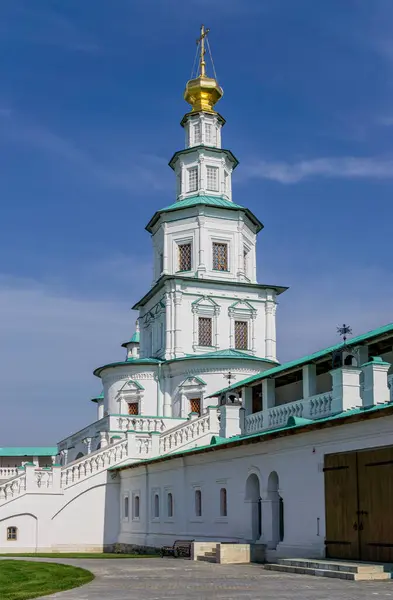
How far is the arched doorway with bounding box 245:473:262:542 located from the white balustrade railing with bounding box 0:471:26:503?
1238 cm

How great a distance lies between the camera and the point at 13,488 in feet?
107

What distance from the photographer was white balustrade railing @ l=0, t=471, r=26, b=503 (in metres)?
32.3

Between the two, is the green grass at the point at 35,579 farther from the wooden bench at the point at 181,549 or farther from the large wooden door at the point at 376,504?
the large wooden door at the point at 376,504

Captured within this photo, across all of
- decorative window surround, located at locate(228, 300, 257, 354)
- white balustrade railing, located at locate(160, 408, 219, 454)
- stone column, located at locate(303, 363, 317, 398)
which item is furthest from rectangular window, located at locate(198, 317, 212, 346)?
stone column, located at locate(303, 363, 317, 398)

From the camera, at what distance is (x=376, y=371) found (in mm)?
20141

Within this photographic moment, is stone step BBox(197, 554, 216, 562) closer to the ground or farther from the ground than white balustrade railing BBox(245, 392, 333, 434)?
closer to the ground

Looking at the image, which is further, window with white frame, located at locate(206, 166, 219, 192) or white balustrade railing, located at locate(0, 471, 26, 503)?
window with white frame, located at locate(206, 166, 219, 192)

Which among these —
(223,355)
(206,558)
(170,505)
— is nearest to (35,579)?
(206,558)

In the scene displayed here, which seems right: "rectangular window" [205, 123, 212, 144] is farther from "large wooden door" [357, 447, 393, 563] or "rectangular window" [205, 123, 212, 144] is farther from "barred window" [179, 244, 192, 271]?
"large wooden door" [357, 447, 393, 563]

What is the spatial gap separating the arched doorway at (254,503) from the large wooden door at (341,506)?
14.2 feet

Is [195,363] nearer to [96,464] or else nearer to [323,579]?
[96,464]

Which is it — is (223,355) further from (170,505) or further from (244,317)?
(170,505)

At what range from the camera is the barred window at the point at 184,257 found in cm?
4919

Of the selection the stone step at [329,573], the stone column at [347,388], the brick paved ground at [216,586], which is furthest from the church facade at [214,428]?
the brick paved ground at [216,586]
